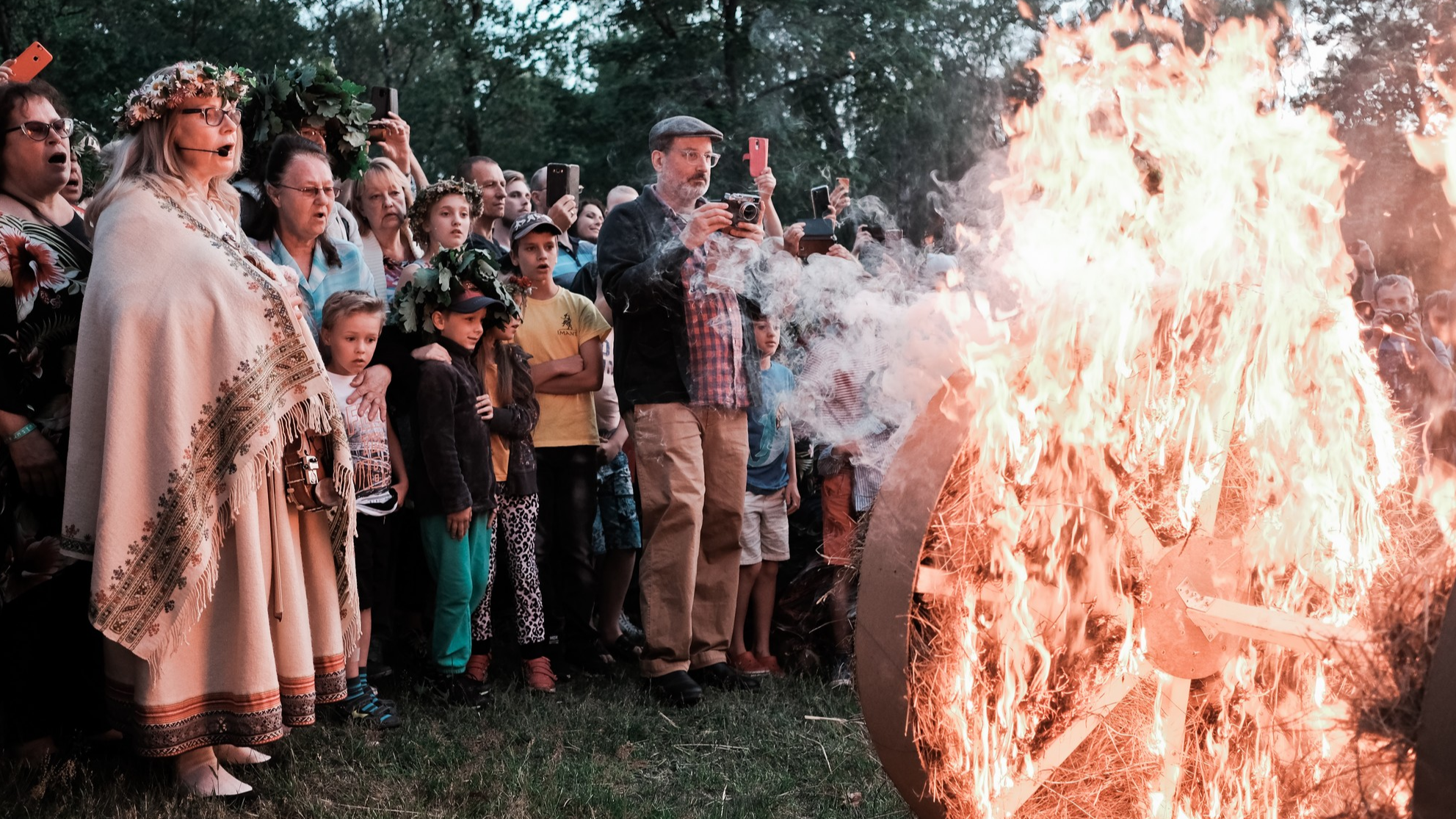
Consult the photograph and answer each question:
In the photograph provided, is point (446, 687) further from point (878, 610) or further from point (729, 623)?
point (878, 610)

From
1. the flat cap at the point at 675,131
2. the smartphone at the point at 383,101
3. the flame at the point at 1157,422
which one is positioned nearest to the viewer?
the flame at the point at 1157,422

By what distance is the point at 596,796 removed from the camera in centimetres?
401

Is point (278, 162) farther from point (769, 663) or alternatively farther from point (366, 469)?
point (769, 663)

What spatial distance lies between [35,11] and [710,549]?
736 inches

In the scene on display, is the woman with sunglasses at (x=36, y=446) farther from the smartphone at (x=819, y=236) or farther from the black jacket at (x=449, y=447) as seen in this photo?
the smartphone at (x=819, y=236)

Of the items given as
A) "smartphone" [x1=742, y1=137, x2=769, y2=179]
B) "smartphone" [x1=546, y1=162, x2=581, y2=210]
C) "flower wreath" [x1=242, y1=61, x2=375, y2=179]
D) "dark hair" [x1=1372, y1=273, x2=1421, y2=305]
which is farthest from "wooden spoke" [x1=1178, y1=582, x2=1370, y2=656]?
"dark hair" [x1=1372, y1=273, x2=1421, y2=305]

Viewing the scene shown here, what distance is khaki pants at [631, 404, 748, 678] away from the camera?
17.8 ft

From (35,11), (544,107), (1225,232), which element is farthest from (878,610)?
(544,107)

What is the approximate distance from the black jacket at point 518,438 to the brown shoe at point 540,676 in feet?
2.36

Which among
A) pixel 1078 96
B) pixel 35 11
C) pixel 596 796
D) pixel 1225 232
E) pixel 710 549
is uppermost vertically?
pixel 35 11

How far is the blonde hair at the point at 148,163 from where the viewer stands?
3.94 metres

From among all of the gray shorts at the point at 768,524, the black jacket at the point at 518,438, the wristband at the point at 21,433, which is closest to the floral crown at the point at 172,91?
the wristband at the point at 21,433

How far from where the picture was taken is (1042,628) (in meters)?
3.20

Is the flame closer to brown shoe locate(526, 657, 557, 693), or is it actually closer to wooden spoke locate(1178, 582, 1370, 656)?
wooden spoke locate(1178, 582, 1370, 656)
